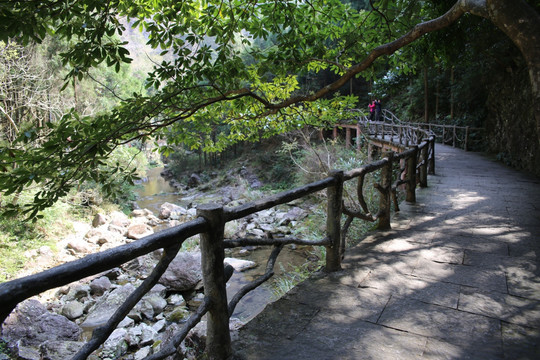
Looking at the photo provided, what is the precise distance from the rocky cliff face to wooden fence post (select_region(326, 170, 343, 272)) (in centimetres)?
952

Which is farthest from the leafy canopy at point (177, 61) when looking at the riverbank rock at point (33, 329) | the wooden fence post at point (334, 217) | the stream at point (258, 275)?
the stream at point (258, 275)

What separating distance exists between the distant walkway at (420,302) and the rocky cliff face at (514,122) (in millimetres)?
7253

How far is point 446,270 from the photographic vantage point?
3.38 metres

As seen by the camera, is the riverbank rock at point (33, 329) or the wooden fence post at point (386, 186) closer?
the wooden fence post at point (386, 186)

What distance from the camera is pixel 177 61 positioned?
351 cm

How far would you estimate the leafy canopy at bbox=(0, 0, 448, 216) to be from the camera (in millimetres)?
2633

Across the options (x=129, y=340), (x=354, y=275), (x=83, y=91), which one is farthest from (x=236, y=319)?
(x=83, y=91)

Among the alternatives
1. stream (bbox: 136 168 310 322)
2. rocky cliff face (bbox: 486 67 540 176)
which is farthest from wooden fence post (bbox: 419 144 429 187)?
rocky cliff face (bbox: 486 67 540 176)

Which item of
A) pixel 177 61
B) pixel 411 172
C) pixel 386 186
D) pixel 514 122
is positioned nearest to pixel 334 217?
pixel 386 186

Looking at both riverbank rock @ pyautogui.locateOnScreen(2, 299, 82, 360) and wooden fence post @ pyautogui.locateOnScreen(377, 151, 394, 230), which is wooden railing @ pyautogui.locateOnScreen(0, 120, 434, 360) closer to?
wooden fence post @ pyautogui.locateOnScreen(377, 151, 394, 230)

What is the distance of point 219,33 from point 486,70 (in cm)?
1561

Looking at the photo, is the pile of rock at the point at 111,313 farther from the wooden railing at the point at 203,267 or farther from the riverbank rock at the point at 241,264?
the wooden railing at the point at 203,267

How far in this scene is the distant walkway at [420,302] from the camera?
6.99ft

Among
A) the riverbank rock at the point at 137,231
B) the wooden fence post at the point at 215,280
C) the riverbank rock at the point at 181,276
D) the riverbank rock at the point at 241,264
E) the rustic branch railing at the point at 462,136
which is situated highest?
the rustic branch railing at the point at 462,136
